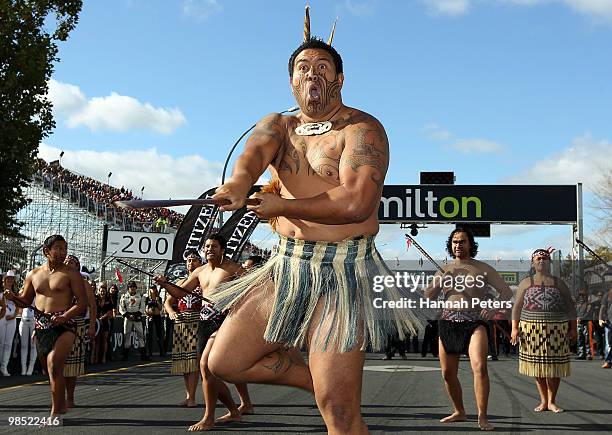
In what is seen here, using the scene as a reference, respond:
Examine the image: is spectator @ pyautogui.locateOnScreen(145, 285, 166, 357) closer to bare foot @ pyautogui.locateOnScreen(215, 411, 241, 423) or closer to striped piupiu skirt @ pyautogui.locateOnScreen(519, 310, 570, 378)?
A: bare foot @ pyautogui.locateOnScreen(215, 411, 241, 423)

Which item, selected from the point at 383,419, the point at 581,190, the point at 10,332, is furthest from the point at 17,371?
the point at 581,190

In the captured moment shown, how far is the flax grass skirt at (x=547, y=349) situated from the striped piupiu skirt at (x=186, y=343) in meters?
3.84

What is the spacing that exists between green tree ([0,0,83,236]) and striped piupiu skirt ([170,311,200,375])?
1132 cm

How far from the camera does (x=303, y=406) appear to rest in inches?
344

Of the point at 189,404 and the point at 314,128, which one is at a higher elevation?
the point at 314,128

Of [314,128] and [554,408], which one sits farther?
[554,408]

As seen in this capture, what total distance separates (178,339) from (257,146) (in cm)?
608

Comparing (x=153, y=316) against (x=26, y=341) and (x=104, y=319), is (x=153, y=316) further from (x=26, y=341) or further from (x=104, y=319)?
(x=26, y=341)

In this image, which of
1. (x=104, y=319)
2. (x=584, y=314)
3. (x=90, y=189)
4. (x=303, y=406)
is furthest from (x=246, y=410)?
(x=90, y=189)

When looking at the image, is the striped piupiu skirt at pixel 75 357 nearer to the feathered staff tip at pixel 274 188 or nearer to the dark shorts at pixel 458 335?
the dark shorts at pixel 458 335

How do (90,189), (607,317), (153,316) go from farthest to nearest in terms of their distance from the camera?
(90,189)
(153,316)
(607,317)

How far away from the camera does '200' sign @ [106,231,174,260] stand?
779 inches

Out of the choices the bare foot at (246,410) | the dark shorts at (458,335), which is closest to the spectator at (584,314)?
the dark shorts at (458,335)

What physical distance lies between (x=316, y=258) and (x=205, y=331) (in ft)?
17.2
